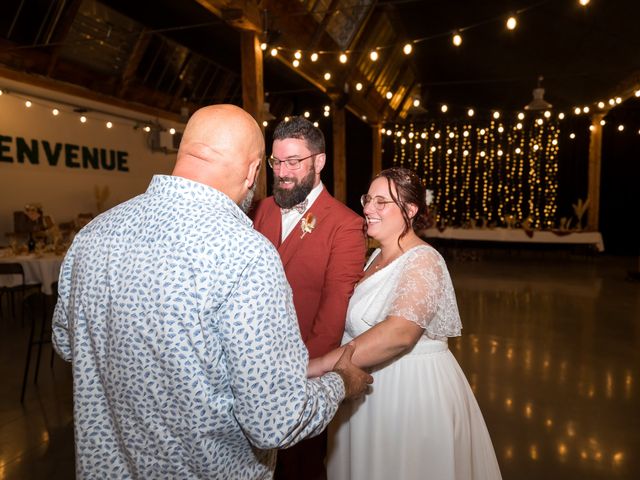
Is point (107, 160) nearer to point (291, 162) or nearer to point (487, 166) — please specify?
point (487, 166)

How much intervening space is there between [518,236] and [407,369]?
1085 centimetres

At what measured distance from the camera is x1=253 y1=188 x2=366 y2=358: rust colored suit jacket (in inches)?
77.0

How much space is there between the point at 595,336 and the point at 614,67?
737 centimetres

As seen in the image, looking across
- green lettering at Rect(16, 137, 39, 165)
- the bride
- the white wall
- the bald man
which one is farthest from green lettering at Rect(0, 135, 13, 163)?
the bald man

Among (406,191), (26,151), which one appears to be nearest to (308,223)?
(406,191)

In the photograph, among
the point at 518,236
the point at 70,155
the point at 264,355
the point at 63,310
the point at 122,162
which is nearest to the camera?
the point at 264,355

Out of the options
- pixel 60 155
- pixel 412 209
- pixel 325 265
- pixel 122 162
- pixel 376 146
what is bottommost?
pixel 325 265

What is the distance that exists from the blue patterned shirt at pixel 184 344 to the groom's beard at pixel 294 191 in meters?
0.95

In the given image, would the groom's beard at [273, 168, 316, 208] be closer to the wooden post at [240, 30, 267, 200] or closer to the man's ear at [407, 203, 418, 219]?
the man's ear at [407, 203, 418, 219]

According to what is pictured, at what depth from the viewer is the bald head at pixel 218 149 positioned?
1163mm

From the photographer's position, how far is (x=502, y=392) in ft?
13.0

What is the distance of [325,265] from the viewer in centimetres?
205

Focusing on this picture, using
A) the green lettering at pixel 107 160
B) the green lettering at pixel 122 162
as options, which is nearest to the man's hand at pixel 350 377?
the green lettering at pixel 107 160

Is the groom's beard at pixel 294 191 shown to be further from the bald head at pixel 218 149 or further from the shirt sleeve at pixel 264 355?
the shirt sleeve at pixel 264 355
